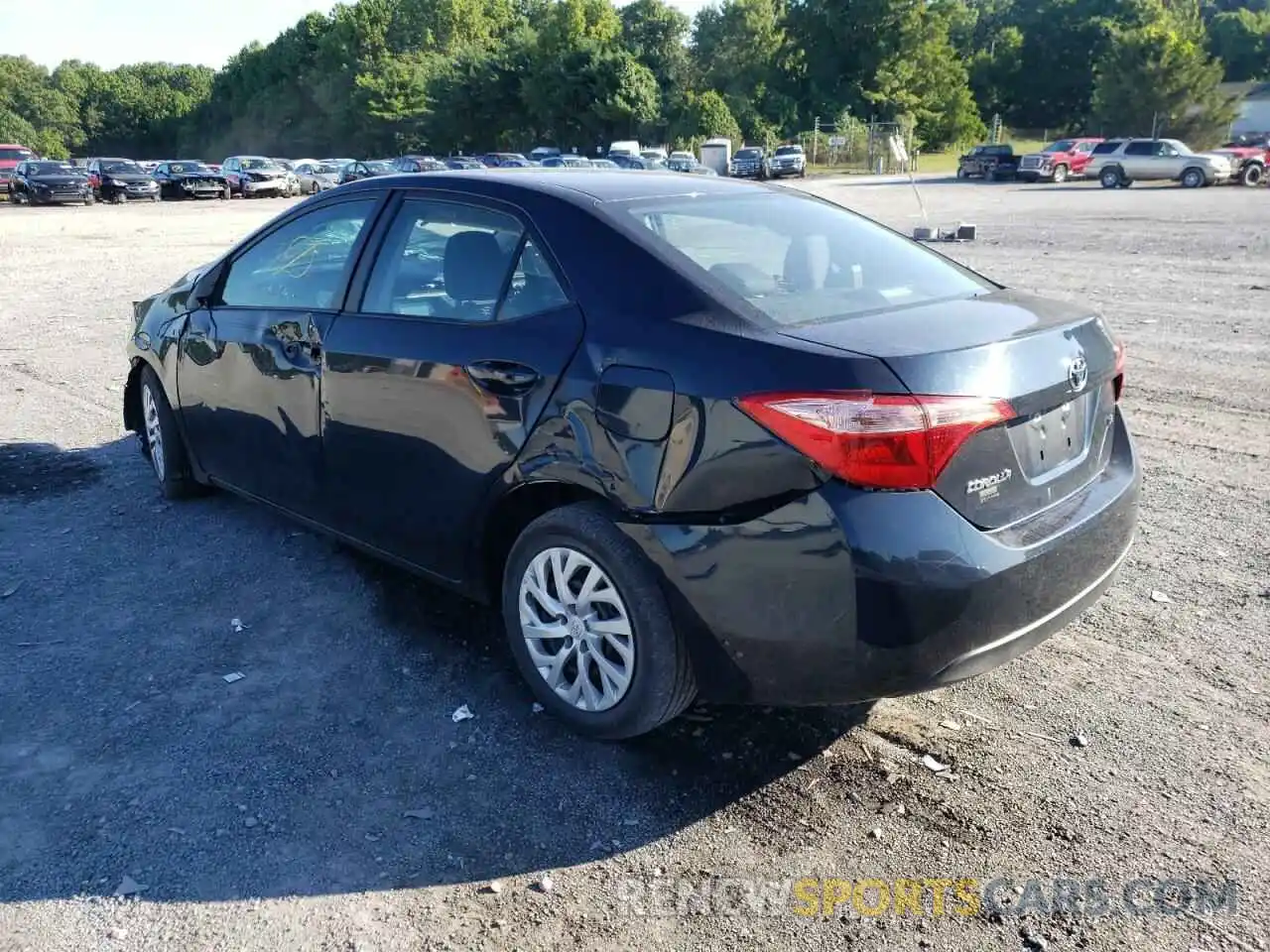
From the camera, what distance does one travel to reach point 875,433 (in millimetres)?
2727

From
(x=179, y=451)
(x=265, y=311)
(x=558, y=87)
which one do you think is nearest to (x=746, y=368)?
(x=265, y=311)

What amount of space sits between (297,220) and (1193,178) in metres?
43.5

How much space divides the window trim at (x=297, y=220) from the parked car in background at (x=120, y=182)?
44002mm

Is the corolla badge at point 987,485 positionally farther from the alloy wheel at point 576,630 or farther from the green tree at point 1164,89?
the green tree at point 1164,89

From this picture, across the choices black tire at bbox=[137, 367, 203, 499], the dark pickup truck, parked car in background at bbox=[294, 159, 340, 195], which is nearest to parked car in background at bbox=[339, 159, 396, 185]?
parked car in background at bbox=[294, 159, 340, 195]

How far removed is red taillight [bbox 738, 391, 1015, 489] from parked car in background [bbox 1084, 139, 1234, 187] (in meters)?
43.9

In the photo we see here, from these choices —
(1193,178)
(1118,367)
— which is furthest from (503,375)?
(1193,178)

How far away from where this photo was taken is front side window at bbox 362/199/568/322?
355 centimetres

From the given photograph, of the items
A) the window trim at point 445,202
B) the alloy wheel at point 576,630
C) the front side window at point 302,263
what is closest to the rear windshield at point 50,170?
the front side window at point 302,263

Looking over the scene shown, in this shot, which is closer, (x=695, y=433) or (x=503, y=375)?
(x=695, y=433)

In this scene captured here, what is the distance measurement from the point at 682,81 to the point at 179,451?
294 feet

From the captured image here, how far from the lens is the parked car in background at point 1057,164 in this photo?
1873 inches

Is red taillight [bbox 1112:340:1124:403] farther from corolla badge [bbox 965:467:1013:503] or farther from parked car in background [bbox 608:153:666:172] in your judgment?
parked car in background [bbox 608:153:666:172]

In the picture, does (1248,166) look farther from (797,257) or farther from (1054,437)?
(1054,437)
